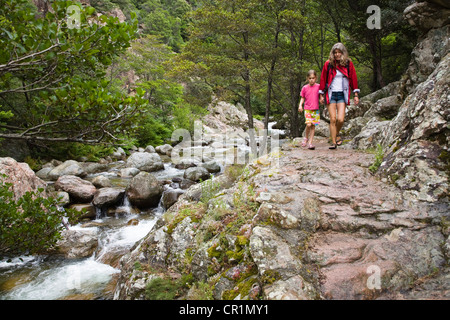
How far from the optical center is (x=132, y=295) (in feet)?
10.2

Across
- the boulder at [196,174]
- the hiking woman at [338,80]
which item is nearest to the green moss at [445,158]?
the hiking woman at [338,80]

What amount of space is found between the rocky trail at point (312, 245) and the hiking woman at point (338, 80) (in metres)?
1.97

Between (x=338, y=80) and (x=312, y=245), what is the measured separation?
4.17m

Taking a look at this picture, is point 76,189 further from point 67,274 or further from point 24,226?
point 24,226

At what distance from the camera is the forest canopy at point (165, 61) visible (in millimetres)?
2717

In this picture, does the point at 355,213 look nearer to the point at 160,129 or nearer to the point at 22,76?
the point at 22,76

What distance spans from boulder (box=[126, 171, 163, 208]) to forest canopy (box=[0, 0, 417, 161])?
2714 mm

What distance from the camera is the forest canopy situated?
272cm

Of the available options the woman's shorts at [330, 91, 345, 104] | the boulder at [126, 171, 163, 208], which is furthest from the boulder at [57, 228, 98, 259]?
the woman's shorts at [330, 91, 345, 104]

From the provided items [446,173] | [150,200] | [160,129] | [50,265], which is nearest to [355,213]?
[446,173]

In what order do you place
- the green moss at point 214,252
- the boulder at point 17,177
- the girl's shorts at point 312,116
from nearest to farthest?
the green moss at point 214,252, the girl's shorts at point 312,116, the boulder at point 17,177

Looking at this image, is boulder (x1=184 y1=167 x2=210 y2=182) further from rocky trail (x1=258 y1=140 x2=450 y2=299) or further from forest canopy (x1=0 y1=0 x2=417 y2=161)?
rocky trail (x1=258 y1=140 x2=450 y2=299)

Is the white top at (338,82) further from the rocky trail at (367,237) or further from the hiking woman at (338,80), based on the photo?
the rocky trail at (367,237)

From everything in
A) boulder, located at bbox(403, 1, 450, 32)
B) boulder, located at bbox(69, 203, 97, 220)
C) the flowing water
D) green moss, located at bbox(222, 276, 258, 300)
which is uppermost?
boulder, located at bbox(403, 1, 450, 32)
